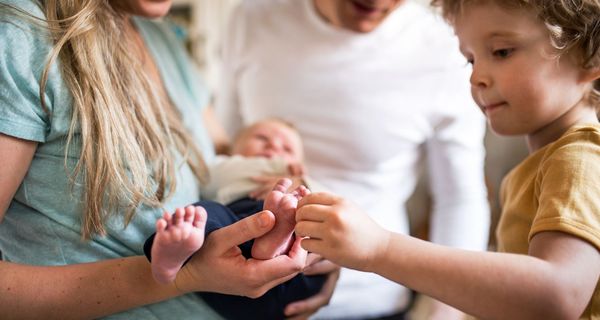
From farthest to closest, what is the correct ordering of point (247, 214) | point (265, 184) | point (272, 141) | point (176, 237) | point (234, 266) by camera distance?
1. point (272, 141)
2. point (265, 184)
3. point (247, 214)
4. point (234, 266)
5. point (176, 237)

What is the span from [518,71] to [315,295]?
54 cm

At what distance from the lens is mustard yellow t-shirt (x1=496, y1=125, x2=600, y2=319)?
768 millimetres

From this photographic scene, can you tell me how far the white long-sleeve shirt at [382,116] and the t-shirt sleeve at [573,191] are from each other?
60 cm

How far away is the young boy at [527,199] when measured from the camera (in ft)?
2.45

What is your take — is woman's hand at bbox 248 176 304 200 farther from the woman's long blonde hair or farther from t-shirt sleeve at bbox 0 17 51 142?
t-shirt sleeve at bbox 0 17 51 142

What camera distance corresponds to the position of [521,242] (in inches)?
37.5

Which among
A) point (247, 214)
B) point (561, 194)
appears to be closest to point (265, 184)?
point (247, 214)

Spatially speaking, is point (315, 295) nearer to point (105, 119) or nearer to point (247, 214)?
point (247, 214)

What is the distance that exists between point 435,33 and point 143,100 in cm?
80

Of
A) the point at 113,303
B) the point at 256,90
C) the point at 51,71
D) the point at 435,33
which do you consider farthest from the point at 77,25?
the point at 435,33

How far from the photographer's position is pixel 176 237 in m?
0.75

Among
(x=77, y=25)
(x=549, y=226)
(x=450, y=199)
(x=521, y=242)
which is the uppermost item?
(x=77, y=25)

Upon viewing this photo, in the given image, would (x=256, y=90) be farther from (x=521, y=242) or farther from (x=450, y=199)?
(x=521, y=242)

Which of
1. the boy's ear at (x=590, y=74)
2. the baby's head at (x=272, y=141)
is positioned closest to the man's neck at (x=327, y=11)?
the baby's head at (x=272, y=141)
